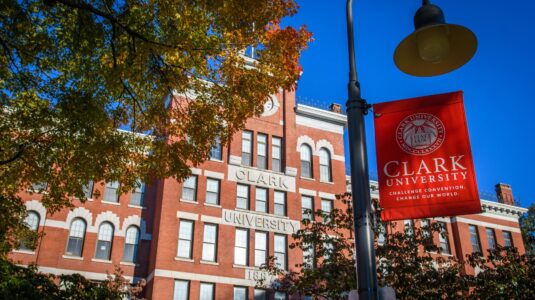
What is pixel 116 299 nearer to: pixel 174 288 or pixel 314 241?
→ pixel 314 241

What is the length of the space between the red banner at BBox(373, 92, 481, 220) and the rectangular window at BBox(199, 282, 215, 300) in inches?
936

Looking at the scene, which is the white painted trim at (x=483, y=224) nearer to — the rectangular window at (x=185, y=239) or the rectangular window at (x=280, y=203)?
the rectangular window at (x=280, y=203)

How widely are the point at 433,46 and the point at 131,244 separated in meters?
27.6

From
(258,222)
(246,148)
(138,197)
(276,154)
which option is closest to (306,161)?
(276,154)

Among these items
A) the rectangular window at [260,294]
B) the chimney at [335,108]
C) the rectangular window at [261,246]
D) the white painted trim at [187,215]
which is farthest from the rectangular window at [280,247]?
the chimney at [335,108]

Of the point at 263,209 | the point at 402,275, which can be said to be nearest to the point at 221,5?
the point at 402,275

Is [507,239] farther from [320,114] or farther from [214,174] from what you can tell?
[214,174]

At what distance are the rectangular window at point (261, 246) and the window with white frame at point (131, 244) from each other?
7.05m

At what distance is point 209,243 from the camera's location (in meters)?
31.6

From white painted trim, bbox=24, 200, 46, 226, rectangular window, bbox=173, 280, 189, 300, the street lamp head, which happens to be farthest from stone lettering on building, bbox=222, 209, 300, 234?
the street lamp head

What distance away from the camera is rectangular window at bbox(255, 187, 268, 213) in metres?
33.9

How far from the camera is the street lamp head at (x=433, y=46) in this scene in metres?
6.62

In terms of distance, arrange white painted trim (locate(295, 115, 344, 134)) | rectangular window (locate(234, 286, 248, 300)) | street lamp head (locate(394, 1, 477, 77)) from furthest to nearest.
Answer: white painted trim (locate(295, 115, 344, 134)) → rectangular window (locate(234, 286, 248, 300)) → street lamp head (locate(394, 1, 477, 77))

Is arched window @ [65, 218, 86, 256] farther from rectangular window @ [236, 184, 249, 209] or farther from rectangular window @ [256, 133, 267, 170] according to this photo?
rectangular window @ [256, 133, 267, 170]
